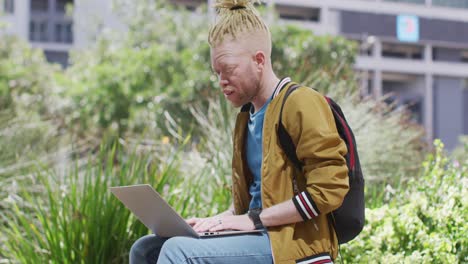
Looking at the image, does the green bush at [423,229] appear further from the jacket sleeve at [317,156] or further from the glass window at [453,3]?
the glass window at [453,3]

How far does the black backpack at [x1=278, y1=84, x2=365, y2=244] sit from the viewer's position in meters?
2.13

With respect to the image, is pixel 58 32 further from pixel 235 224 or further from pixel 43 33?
pixel 235 224

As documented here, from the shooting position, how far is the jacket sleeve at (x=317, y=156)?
6.64 ft

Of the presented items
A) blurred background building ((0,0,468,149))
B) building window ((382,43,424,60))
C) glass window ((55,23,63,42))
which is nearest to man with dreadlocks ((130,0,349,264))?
glass window ((55,23,63,42))

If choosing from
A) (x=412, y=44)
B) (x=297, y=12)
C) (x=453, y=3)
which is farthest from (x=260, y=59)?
(x=453, y=3)

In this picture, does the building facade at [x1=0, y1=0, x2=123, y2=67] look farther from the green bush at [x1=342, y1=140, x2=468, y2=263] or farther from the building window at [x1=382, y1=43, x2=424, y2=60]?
the green bush at [x1=342, y1=140, x2=468, y2=263]

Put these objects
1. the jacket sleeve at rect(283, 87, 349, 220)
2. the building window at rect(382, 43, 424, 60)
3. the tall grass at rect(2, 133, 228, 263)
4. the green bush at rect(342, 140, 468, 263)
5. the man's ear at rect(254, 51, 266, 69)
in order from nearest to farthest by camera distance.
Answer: the jacket sleeve at rect(283, 87, 349, 220), the man's ear at rect(254, 51, 266, 69), the green bush at rect(342, 140, 468, 263), the tall grass at rect(2, 133, 228, 263), the building window at rect(382, 43, 424, 60)

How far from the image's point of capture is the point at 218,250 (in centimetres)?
206

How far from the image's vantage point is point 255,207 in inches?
91.0

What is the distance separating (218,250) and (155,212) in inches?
11.7

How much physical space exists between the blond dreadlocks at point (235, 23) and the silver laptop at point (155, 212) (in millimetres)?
485

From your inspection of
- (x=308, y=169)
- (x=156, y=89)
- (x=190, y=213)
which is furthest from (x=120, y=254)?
(x=156, y=89)

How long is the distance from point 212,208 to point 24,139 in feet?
12.0

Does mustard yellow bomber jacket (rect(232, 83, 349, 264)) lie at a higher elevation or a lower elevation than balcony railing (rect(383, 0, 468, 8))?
lower
